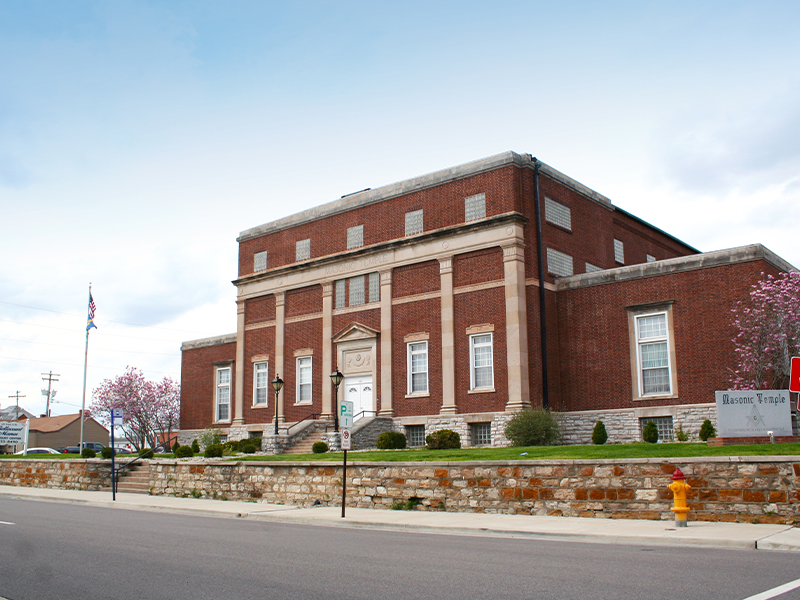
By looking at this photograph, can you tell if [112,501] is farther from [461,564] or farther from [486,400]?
[461,564]

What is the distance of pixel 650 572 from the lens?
30.8 ft

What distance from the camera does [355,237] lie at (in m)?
37.6

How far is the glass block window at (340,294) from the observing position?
37.9 metres

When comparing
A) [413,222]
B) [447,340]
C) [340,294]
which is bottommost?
[447,340]

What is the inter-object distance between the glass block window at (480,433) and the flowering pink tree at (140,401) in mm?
44323

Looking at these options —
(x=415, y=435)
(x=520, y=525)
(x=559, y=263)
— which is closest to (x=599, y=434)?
(x=559, y=263)

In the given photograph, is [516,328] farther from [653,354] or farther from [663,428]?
[663,428]

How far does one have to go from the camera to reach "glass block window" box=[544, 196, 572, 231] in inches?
1323

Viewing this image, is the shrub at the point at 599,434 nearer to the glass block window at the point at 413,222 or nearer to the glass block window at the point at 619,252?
the glass block window at the point at 413,222

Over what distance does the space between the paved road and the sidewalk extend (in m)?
0.68

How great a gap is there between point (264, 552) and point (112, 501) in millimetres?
14586

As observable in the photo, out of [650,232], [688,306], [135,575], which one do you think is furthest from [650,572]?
[650,232]

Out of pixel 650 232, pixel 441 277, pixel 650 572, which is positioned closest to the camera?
pixel 650 572

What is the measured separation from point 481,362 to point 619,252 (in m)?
11.7
